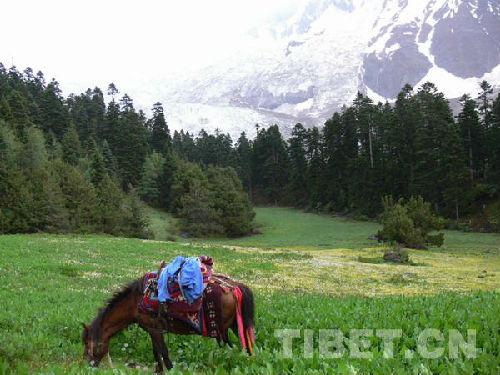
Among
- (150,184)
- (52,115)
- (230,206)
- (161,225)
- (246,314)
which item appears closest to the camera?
(246,314)

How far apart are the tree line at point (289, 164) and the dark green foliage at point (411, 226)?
20195mm

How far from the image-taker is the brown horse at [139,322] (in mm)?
9867

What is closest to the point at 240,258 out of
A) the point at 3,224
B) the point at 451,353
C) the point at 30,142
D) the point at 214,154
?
the point at 451,353

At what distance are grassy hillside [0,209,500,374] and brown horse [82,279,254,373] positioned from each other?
400 mm

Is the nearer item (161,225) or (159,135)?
Answer: (161,225)

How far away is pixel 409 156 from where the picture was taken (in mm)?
96250

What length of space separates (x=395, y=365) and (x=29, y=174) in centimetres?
7785

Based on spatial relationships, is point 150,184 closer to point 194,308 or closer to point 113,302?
point 113,302

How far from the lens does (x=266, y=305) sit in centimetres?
1539

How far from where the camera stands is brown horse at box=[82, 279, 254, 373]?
9.87 metres

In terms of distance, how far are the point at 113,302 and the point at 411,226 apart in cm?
5387

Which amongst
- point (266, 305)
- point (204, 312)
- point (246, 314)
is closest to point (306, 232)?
point (266, 305)

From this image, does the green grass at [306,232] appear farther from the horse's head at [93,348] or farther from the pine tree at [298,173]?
the horse's head at [93,348]

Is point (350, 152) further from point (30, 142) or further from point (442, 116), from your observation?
point (30, 142)
